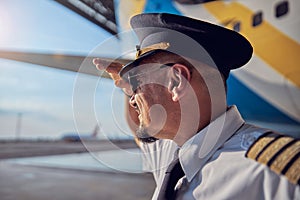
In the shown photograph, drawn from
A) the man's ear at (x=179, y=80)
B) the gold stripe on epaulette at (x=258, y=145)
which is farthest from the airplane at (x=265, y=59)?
the gold stripe on epaulette at (x=258, y=145)

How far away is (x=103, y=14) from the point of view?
1.68m

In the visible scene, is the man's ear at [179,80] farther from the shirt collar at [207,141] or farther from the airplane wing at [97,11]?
the airplane wing at [97,11]

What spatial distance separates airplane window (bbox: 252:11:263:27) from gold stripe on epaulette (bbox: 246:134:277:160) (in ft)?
8.04

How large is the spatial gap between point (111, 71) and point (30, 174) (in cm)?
353

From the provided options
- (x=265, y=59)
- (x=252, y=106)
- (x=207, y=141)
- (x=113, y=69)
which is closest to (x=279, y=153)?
(x=207, y=141)

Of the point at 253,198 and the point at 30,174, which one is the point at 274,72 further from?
the point at 30,174

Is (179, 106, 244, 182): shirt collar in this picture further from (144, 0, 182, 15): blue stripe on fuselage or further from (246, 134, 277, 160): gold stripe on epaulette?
(144, 0, 182, 15): blue stripe on fuselage

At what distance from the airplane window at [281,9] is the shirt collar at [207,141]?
2.29m

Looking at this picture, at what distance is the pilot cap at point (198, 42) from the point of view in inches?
23.5

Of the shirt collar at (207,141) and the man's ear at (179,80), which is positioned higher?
the man's ear at (179,80)

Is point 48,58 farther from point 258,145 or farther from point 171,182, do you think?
point 258,145

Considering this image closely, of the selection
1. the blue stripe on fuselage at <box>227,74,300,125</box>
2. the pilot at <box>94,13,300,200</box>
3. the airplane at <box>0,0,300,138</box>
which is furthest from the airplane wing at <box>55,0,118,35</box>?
the blue stripe on fuselage at <box>227,74,300,125</box>

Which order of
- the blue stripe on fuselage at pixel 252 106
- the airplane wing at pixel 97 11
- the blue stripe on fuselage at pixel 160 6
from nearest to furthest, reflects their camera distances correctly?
the airplane wing at pixel 97 11
the blue stripe on fuselage at pixel 252 106
the blue stripe on fuselage at pixel 160 6

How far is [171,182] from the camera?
0.58 meters
